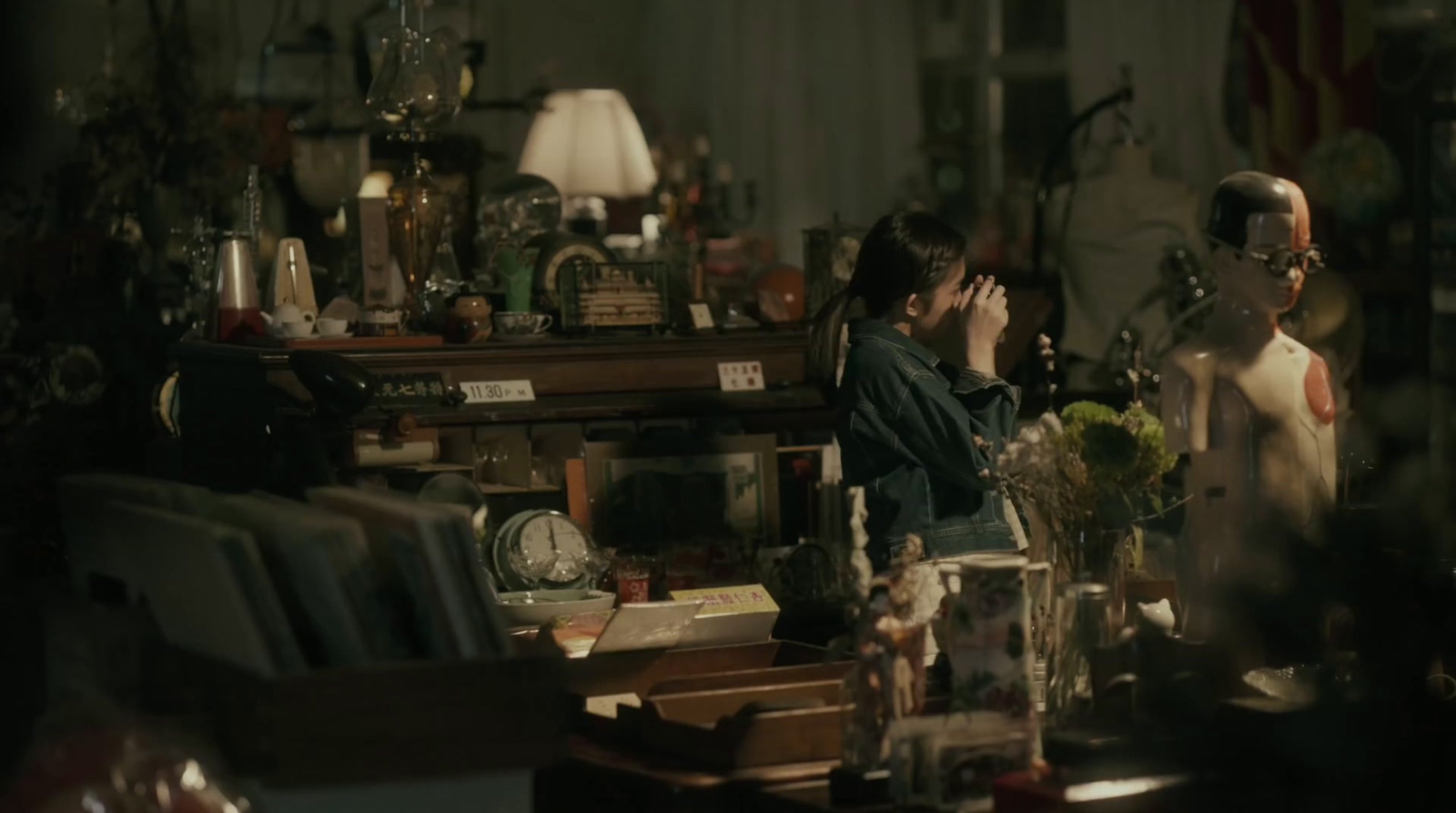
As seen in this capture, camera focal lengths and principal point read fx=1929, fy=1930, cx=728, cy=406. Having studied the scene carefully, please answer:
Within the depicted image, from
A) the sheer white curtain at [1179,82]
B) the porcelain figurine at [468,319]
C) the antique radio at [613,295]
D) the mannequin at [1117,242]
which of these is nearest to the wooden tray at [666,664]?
the porcelain figurine at [468,319]

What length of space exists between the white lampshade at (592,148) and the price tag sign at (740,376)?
1810mm

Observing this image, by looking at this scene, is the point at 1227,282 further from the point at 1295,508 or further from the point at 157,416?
the point at 157,416

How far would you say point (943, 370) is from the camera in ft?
12.8

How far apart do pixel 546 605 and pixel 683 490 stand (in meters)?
Answer: 0.67

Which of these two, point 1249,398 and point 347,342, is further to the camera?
point 347,342

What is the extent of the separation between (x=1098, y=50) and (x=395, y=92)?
3.74 meters

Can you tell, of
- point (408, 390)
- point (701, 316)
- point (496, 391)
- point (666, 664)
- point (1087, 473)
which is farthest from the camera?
point (701, 316)

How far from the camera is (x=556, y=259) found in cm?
437

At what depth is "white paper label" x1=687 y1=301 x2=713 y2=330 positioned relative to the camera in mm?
4477

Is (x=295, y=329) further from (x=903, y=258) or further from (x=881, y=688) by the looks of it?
(x=881, y=688)

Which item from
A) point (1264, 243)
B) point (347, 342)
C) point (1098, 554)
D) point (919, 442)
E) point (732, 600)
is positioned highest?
point (1264, 243)

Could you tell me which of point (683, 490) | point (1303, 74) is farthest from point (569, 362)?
point (1303, 74)

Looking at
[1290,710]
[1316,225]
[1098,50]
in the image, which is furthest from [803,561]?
[1098,50]

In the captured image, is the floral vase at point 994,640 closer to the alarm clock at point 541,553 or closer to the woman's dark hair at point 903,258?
the woman's dark hair at point 903,258
